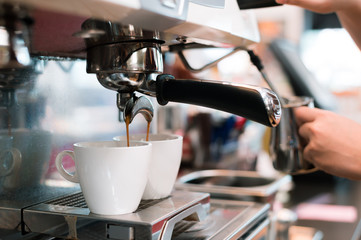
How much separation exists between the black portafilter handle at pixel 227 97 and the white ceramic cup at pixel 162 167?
0.07 m

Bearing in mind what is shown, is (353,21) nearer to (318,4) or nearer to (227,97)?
(318,4)

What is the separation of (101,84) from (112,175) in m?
0.12

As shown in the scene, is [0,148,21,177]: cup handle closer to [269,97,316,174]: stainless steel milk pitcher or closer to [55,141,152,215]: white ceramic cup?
[55,141,152,215]: white ceramic cup

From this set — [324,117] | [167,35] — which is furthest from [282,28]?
[167,35]

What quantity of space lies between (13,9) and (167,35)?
7.2 inches

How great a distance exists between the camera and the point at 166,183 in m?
0.56

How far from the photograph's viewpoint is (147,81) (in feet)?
1.68

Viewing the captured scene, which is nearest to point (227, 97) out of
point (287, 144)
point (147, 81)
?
point (147, 81)

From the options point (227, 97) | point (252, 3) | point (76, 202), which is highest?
point (252, 3)

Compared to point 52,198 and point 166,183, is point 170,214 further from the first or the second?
point 52,198

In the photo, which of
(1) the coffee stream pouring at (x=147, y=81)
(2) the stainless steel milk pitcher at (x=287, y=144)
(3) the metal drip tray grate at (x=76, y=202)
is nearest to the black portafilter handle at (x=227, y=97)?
(1) the coffee stream pouring at (x=147, y=81)

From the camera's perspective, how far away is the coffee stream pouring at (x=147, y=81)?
0.45 metres

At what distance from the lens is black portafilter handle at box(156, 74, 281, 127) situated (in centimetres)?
44

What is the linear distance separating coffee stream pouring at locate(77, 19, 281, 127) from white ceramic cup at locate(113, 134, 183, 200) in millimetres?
57
